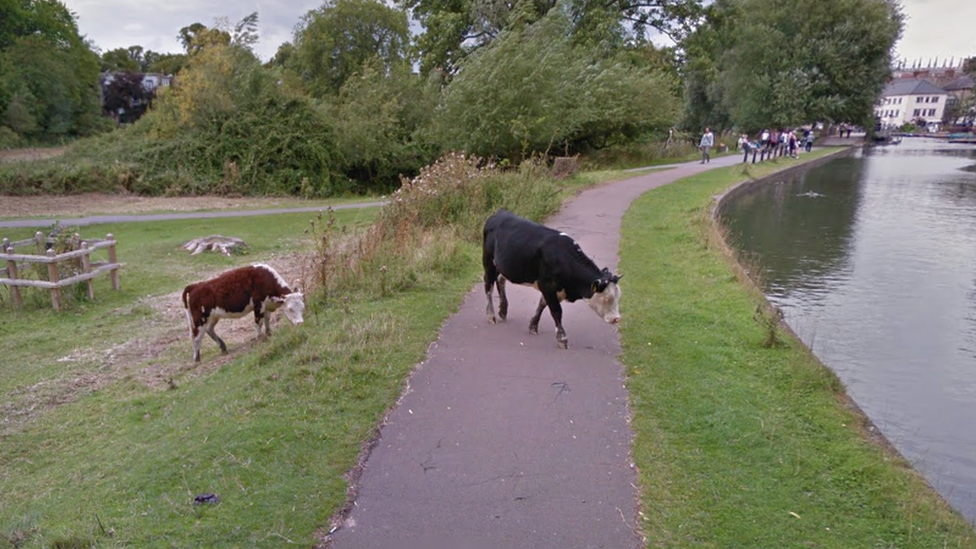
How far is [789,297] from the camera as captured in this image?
12953mm

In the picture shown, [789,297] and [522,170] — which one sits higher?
[522,170]

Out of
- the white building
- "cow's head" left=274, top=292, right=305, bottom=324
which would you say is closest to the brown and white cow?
"cow's head" left=274, top=292, right=305, bottom=324

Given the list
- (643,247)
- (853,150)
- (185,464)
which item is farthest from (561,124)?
(853,150)

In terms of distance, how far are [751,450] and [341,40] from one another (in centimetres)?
5055

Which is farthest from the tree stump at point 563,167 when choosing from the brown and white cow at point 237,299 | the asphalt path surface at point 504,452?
the brown and white cow at point 237,299

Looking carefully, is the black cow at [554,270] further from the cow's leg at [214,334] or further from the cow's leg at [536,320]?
the cow's leg at [214,334]

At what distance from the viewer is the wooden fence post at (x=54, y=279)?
10.3m

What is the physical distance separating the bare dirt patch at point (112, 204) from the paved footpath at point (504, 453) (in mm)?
20329

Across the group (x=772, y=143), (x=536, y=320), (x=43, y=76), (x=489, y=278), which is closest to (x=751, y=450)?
(x=536, y=320)

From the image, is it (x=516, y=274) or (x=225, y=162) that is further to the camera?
(x=225, y=162)

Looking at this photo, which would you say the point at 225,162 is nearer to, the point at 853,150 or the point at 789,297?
the point at 789,297

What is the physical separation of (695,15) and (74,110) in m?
49.3

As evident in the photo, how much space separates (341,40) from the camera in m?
49.6

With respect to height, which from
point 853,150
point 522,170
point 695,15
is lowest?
point 853,150
